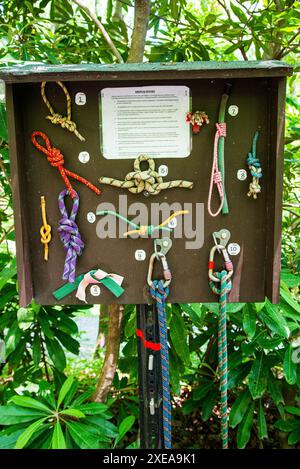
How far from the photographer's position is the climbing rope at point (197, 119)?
0.98 meters

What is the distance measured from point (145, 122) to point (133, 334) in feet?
3.25

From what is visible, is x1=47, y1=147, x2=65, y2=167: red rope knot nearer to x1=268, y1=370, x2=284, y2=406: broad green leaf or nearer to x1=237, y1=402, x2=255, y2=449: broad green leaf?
x1=268, y1=370, x2=284, y2=406: broad green leaf

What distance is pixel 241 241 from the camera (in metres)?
1.04

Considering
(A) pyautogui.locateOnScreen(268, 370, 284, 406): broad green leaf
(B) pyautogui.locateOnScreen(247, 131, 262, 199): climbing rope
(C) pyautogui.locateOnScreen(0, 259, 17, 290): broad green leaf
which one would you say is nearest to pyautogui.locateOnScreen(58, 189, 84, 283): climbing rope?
(B) pyautogui.locateOnScreen(247, 131, 262, 199): climbing rope

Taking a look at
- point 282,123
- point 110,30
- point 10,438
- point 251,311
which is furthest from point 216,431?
point 110,30

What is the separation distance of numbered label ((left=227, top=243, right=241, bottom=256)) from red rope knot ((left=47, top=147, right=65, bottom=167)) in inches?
17.5

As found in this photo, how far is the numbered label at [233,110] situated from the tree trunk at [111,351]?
0.95 m

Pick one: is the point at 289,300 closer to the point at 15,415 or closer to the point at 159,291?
the point at 159,291

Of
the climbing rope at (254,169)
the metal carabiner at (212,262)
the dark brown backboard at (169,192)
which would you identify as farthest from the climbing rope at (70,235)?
the climbing rope at (254,169)

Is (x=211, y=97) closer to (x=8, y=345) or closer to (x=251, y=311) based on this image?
(x=251, y=311)

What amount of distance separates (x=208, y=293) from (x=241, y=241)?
0.49ft

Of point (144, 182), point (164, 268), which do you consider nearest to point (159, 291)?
point (164, 268)

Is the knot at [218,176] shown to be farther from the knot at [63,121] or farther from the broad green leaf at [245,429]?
the broad green leaf at [245,429]

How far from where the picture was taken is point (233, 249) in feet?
3.39
